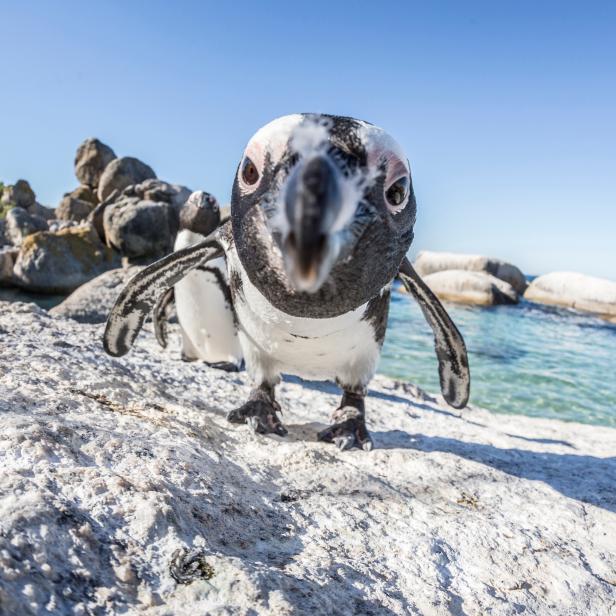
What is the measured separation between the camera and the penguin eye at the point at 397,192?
1101 mm

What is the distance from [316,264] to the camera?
2.27 ft

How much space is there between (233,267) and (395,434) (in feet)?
3.84

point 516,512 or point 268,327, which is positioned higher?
point 268,327

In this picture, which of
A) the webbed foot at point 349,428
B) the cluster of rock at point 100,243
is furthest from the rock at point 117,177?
the webbed foot at point 349,428

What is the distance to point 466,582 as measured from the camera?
1.10 meters

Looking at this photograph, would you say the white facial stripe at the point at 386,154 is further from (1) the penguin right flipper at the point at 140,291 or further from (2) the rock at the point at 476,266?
(2) the rock at the point at 476,266

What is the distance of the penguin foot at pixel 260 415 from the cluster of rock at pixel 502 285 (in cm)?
1615

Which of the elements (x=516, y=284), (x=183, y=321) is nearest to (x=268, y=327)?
(x=183, y=321)

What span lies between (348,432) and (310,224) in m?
1.43

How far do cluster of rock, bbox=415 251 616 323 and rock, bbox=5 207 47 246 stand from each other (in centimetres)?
1501

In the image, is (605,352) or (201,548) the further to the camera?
(605,352)

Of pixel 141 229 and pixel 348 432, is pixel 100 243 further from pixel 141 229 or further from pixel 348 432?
pixel 348 432

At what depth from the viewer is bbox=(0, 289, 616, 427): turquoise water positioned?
16.9ft

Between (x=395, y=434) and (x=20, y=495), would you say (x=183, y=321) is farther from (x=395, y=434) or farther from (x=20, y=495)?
(x=20, y=495)
